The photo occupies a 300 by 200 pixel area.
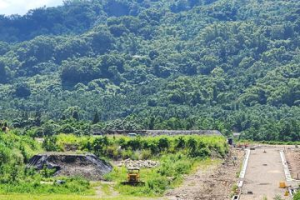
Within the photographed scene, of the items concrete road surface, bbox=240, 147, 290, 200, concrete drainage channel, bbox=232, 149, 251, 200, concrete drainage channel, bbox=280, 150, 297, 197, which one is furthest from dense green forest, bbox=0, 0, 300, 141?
concrete drainage channel, bbox=280, 150, 297, 197

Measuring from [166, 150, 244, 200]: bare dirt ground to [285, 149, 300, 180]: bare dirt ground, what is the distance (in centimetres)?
375

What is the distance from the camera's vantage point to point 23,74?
16938 centimetres

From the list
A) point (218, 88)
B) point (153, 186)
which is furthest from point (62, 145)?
point (218, 88)

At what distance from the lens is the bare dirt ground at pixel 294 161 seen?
4087 cm

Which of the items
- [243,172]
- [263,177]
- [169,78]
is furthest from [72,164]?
[169,78]

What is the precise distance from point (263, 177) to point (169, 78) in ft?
366

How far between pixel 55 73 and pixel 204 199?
451 ft

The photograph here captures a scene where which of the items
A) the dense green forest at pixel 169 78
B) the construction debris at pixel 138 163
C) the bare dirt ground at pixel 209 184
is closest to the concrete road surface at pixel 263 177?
the bare dirt ground at pixel 209 184

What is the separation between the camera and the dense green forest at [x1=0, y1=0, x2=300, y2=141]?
324 feet

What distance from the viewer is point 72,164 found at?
38719 millimetres

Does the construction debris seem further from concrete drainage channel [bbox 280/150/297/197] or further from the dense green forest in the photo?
the dense green forest

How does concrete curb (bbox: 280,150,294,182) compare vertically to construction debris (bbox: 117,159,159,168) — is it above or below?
below

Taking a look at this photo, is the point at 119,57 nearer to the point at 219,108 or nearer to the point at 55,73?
the point at 55,73

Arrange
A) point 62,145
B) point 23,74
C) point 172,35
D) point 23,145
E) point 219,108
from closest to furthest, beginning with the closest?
point 23,145, point 62,145, point 219,108, point 23,74, point 172,35
